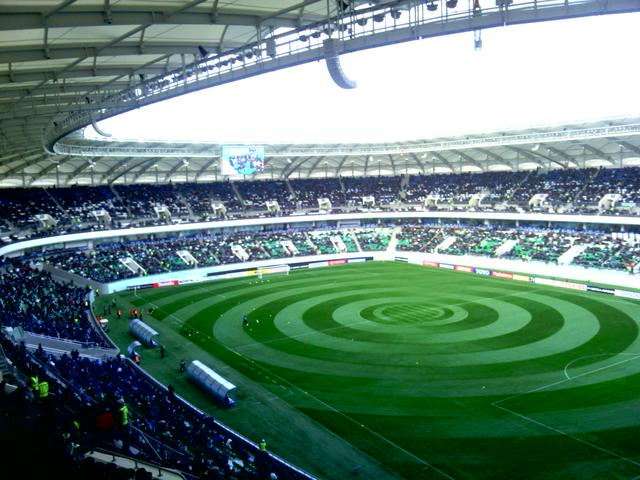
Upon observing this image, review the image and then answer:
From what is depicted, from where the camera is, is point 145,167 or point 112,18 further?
point 145,167

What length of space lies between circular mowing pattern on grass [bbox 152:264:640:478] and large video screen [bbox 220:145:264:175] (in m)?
13.6

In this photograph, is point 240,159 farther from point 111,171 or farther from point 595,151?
point 595,151

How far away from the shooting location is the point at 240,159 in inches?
2175

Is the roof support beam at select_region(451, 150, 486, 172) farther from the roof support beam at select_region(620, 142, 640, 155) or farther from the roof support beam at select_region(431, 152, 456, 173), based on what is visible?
the roof support beam at select_region(620, 142, 640, 155)

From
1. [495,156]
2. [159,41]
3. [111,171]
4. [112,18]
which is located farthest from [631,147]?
[111,171]

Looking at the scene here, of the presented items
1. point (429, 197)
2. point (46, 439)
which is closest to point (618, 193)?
point (429, 197)

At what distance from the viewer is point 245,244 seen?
221 ft

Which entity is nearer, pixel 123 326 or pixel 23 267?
pixel 123 326

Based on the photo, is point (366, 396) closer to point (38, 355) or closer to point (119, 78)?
point (38, 355)

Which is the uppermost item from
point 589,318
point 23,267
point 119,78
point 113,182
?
point 119,78

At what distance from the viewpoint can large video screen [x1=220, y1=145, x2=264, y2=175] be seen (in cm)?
5431

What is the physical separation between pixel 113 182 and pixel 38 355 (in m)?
51.4

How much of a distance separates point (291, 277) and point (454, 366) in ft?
105

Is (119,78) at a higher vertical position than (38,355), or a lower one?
higher
